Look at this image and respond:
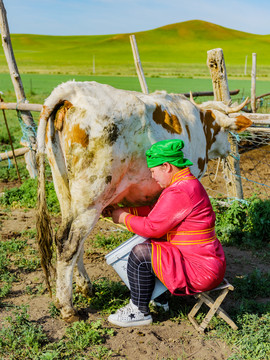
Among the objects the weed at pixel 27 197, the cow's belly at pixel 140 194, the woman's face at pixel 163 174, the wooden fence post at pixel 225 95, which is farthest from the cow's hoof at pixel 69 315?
the wooden fence post at pixel 225 95

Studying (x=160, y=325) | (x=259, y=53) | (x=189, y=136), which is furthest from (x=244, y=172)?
(x=259, y=53)

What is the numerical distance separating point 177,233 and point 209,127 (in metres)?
1.81

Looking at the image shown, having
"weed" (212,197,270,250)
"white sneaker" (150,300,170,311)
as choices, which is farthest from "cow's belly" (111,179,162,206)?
"weed" (212,197,270,250)

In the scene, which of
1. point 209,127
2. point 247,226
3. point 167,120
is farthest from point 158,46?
point 167,120

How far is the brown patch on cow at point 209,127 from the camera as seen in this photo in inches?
161

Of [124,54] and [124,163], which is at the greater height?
[124,54]

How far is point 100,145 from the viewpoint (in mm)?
2801

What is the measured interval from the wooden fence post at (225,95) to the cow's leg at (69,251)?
2.98 metres

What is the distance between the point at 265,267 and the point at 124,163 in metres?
2.27

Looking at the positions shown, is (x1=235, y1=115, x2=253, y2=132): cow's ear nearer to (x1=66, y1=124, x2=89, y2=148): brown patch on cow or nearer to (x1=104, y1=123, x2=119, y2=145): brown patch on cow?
(x1=104, y1=123, x2=119, y2=145): brown patch on cow

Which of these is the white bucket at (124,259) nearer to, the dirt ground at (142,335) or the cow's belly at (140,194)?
the dirt ground at (142,335)

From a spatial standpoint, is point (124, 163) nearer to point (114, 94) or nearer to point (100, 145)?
point (100, 145)

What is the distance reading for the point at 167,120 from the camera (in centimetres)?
326

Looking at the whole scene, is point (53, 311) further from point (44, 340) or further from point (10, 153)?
point (10, 153)
